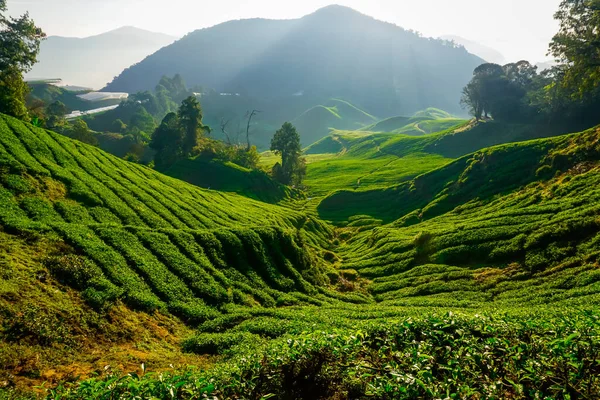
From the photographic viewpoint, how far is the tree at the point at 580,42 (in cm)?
4719

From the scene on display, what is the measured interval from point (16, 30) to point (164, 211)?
59.1 meters

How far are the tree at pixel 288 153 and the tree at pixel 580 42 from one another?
243 ft

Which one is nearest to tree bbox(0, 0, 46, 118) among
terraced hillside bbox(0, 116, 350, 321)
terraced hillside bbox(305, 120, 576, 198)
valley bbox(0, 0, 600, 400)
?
valley bbox(0, 0, 600, 400)

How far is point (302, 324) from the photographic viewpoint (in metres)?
22.0

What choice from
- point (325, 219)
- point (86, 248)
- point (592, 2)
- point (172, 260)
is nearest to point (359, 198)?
point (325, 219)

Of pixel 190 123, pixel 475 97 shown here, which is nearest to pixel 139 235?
pixel 190 123

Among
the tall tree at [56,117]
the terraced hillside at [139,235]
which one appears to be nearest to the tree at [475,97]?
the terraced hillside at [139,235]

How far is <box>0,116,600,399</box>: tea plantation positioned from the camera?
8.98 metres

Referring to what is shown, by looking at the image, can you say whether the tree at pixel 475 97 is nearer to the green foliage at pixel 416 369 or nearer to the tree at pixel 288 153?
the tree at pixel 288 153

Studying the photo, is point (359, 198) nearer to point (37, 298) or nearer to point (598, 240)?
point (598, 240)

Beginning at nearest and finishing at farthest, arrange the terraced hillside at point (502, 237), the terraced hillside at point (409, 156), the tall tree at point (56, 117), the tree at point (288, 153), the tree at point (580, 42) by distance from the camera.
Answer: the terraced hillside at point (502, 237), the tree at point (580, 42), the tree at point (288, 153), the terraced hillside at point (409, 156), the tall tree at point (56, 117)

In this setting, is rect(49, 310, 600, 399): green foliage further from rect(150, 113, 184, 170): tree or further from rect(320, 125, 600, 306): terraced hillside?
rect(150, 113, 184, 170): tree

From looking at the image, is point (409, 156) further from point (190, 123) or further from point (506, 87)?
point (190, 123)

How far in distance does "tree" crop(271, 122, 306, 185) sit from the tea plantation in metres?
40.9
